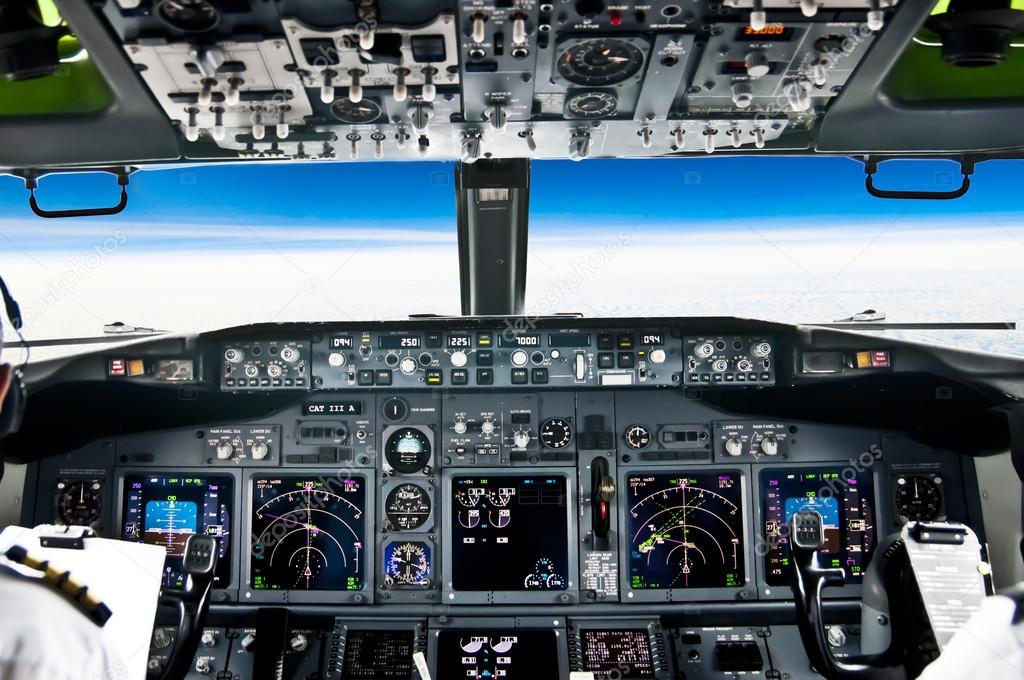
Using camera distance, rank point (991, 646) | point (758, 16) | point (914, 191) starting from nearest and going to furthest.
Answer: point (991, 646) < point (758, 16) < point (914, 191)

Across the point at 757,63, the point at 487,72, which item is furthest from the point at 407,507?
the point at 757,63

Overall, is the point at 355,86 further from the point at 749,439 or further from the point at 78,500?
the point at 78,500

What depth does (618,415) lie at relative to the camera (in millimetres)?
3521

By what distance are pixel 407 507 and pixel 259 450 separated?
623mm

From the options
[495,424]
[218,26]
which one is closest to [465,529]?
[495,424]

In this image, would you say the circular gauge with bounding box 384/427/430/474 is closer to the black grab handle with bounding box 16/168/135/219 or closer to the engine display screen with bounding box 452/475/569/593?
the engine display screen with bounding box 452/475/569/593

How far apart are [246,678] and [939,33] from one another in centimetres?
303

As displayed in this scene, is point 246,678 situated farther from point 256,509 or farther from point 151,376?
point 151,376

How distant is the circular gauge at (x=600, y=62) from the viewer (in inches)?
73.8

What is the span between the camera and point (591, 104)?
2.16 metres

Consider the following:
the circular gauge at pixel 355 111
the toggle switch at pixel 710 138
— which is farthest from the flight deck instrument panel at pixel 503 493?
the circular gauge at pixel 355 111

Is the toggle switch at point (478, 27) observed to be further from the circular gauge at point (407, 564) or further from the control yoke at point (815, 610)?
the circular gauge at point (407, 564)

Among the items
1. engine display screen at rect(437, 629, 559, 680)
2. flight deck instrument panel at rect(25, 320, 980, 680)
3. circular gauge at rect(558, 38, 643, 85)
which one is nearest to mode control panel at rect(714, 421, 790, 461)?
flight deck instrument panel at rect(25, 320, 980, 680)

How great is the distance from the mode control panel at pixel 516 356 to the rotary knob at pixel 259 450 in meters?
0.46
